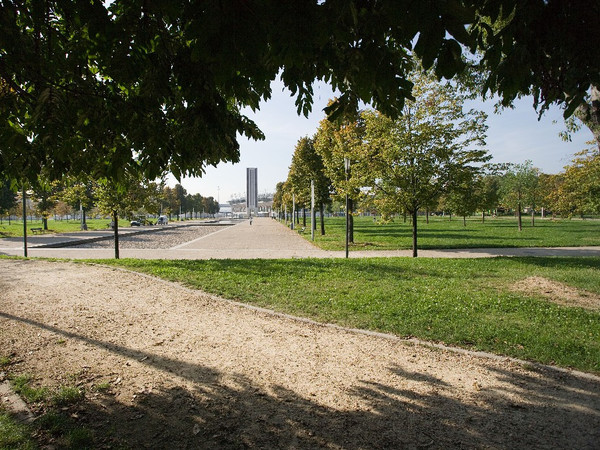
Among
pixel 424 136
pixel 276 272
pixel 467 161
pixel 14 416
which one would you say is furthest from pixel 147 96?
pixel 467 161

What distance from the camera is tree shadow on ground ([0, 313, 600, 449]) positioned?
9.59ft

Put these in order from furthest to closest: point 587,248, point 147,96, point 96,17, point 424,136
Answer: point 587,248 < point 424,136 < point 147,96 < point 96,17

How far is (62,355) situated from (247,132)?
398cm

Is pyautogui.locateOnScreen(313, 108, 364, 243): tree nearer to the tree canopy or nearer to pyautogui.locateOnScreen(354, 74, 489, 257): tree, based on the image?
pyautogui.locateOnScreen(354, 74, 489, 257): tree

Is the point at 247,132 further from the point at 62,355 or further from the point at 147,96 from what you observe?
the point at 62,355

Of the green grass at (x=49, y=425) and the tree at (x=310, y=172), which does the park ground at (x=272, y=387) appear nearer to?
the green grass at (x=49, y=425)

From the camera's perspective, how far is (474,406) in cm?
344

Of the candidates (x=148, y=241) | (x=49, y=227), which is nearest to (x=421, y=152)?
(x=148, y=241)

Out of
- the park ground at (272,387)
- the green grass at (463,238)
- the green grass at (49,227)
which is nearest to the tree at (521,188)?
the green grass at (463,238)

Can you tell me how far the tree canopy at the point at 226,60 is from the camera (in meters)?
2.19

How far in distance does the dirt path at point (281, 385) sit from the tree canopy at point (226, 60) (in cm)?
248

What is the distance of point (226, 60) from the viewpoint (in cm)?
221

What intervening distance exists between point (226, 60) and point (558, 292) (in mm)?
8787

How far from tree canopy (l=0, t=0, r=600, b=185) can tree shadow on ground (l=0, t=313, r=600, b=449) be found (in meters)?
2.65
